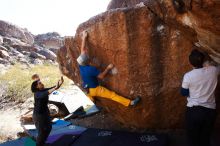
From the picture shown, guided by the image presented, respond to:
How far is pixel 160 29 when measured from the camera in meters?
5.69

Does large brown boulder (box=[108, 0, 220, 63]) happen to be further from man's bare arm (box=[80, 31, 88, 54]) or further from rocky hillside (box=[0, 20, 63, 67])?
rocky hillside (box=[0, 20, 63, 67])

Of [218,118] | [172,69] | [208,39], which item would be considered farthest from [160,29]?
[218,118]

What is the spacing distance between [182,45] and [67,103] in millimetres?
6349

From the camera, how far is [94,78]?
254 inches

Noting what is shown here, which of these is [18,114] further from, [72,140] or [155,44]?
[155,44]

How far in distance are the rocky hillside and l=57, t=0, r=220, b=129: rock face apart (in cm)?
2176

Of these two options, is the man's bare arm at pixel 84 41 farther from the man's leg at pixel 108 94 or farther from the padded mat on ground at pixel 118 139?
the padded mat on ground at pixel 118 139

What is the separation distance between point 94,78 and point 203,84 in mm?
2784

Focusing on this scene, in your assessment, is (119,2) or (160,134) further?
(119,2)

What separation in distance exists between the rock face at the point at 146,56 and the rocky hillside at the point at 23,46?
21.8 metres

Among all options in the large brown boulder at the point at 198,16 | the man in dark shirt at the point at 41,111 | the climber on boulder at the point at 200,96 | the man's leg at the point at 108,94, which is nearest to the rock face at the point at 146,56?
the large brown boulder at the point at 198,16

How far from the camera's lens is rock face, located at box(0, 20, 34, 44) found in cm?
3672

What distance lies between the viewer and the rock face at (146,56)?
567 centimetres

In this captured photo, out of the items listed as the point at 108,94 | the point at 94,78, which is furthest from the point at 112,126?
the point at 94,78
